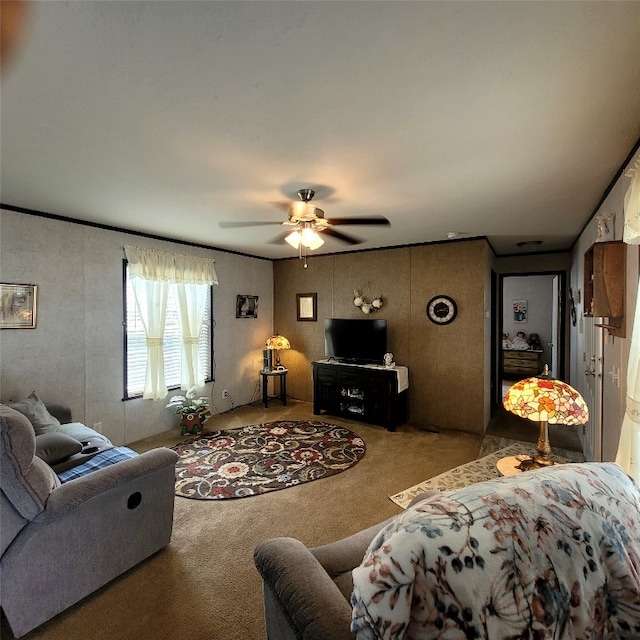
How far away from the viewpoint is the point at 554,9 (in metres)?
1.05

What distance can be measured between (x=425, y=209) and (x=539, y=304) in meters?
6.45

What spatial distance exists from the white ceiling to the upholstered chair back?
1484 millimetres

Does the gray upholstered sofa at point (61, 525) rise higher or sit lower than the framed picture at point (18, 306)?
lower

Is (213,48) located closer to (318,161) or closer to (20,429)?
(318,161)

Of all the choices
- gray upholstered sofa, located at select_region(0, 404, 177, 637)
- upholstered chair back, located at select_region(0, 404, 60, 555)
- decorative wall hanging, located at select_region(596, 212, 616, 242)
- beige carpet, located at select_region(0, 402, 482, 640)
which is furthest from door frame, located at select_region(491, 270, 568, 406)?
upholstered chair back, located at select_region(0, 404, 60, 555)

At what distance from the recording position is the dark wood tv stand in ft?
14.7

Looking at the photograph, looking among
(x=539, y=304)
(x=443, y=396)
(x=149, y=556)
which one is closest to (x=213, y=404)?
(x=149, y=556)

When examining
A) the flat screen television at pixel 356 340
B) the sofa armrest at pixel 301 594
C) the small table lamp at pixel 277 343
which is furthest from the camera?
the small table lamp at pixel 277 343

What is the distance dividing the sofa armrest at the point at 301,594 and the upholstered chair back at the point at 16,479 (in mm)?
1192

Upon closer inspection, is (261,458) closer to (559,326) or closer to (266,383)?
(266,383)

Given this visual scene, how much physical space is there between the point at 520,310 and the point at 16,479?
9.16m

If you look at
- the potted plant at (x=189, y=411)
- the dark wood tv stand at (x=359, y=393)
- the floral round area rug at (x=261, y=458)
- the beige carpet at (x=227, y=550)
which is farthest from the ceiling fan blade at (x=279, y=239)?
the beige carpet at (x=227, y=550)

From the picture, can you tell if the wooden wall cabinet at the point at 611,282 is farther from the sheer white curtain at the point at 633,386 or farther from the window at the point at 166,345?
the window at the point at 166,345

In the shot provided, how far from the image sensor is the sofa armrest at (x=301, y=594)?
38.3 inches
